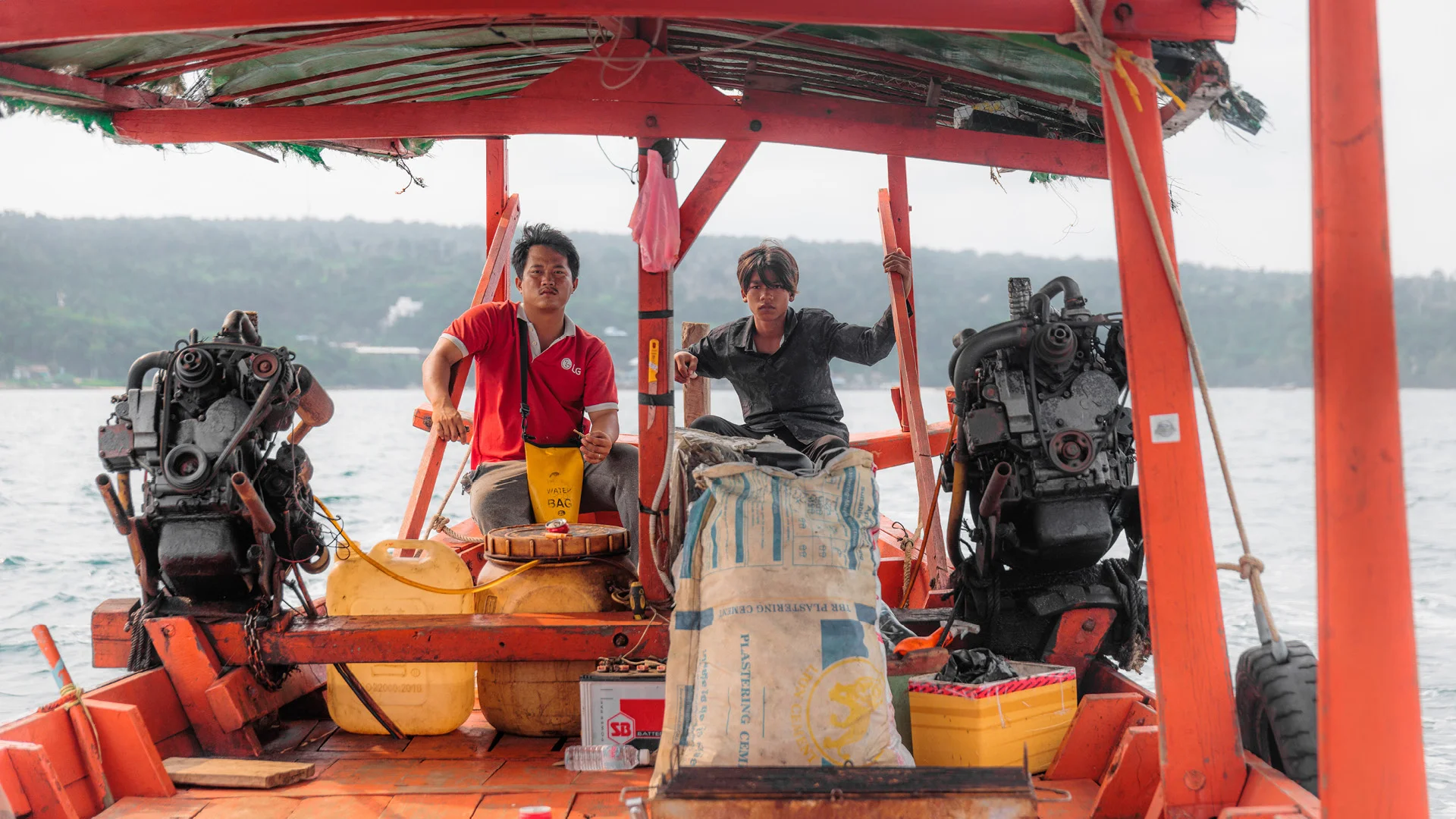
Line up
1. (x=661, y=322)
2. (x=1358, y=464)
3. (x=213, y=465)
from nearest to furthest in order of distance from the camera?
1. (x=1358, y=464)
2. (x=213, y=465)
3. (x=661, y=322)

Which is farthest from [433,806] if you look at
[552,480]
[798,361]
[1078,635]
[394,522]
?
[394,522]

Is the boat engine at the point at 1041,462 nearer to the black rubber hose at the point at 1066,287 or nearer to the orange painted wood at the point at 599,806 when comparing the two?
the black rubber hose at the point at 1066,287

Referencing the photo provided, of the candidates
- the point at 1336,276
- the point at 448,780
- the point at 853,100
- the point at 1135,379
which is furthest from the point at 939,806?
the point at 853,100

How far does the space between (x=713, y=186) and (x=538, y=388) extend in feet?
5.22

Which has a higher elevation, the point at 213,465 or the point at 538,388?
the point at 538,388

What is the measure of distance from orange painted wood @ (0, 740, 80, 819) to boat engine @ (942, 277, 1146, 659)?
295 cm

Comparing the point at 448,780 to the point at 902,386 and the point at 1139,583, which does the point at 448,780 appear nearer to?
the point at 1139,583

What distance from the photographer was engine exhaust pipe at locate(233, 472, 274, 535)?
3.61 metres

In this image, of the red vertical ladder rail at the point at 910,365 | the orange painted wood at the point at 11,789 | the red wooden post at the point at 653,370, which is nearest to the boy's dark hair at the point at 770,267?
the red vertical ladder rail at the point at 910,365

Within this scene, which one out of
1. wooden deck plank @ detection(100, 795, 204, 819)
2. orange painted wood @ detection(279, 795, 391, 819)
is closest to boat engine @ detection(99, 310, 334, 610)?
wooden deck plank @ detection(100, 795, 204, 819)

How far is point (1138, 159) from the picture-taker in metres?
2.71

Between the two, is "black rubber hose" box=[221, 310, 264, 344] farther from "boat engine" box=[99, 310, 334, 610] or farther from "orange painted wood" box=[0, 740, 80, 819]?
"orange painted wood" box=[0, 740, 80, 819]

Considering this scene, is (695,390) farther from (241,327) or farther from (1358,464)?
(1358,464)

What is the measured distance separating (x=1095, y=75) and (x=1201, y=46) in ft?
2.32
